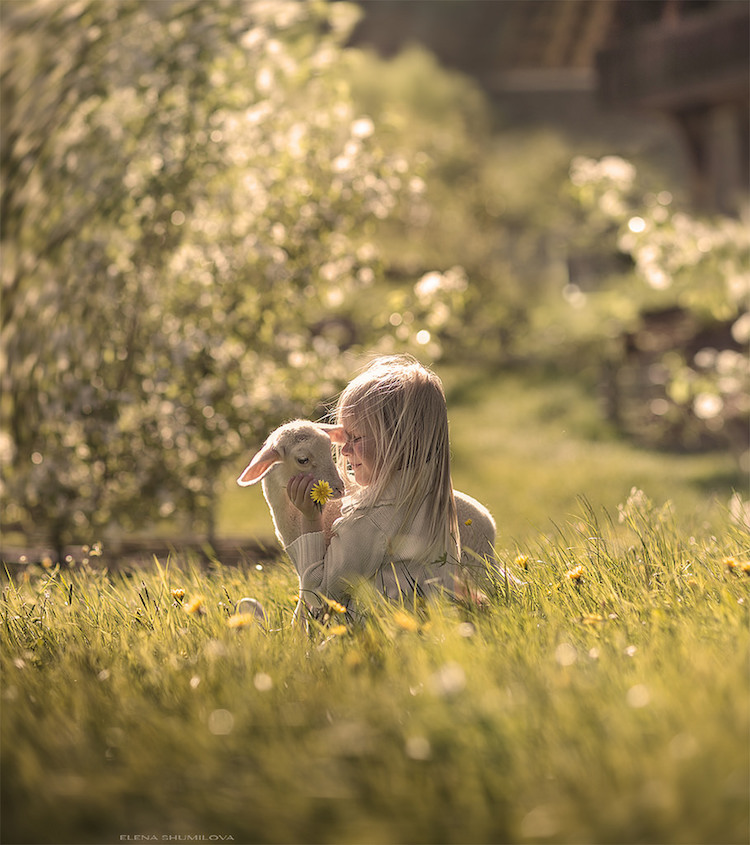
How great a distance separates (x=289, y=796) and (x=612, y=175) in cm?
608

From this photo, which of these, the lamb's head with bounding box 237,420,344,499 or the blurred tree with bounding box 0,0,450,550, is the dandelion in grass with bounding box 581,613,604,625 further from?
the blurred tree with bounding box 0,0,450,550

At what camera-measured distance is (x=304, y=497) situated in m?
3.03

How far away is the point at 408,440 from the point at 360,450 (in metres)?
0.19

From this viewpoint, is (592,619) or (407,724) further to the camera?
(592,619)

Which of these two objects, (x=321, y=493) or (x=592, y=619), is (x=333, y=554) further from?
(x=592, y=619)

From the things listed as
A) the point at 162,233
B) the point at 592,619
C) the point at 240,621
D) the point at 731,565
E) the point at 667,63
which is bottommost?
the point at 667,63

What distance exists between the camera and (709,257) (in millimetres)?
7188

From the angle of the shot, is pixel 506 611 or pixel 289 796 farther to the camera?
pixel 506 611

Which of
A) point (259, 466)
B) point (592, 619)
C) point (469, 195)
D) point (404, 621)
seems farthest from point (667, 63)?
point (469, 195)

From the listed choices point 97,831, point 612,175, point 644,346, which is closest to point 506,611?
point 97,831

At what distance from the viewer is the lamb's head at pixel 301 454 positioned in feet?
10.0

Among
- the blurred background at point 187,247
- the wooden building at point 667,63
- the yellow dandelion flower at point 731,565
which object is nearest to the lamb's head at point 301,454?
the yellow dandelion flower at point 731,565

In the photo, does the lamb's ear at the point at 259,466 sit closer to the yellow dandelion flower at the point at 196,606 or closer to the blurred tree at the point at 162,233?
the yellow dandelion flower at the point at 196,606

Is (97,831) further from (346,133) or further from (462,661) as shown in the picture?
(346,133)
